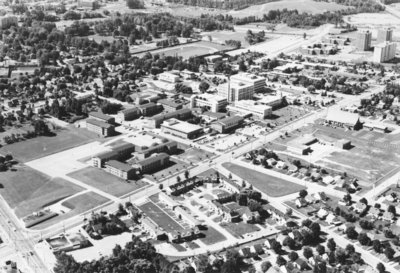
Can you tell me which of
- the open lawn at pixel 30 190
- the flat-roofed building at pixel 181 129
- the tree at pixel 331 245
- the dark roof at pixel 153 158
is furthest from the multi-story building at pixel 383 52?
the open lawn at pixel 30 190

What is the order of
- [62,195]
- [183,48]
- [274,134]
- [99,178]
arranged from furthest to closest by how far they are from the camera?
1. [183,48]
2. [274,134]
3. [99,178]
4. [62,195]

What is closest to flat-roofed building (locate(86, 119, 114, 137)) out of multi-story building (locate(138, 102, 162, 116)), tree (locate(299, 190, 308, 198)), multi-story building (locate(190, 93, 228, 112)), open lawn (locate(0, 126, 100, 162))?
open lawn (locate(0, 126, 100, 162))

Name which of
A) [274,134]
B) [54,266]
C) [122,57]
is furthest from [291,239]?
[122,57]

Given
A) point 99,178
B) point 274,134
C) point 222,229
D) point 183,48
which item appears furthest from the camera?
point 183,48

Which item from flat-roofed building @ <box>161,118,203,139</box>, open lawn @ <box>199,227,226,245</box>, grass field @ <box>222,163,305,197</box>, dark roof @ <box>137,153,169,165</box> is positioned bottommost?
open lawn @ <box>199,227,226,245</box>

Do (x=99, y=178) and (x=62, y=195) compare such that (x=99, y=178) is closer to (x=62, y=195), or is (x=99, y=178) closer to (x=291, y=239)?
(x=62, y=195)

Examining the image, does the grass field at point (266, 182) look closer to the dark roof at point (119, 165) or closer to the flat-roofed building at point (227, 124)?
the dark roof at point (119, 165)

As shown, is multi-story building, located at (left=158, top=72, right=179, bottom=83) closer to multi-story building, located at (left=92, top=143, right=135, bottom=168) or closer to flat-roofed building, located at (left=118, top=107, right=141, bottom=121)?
flat-roofed building, located at (left=118, top=107, right=141, bottom=121)
